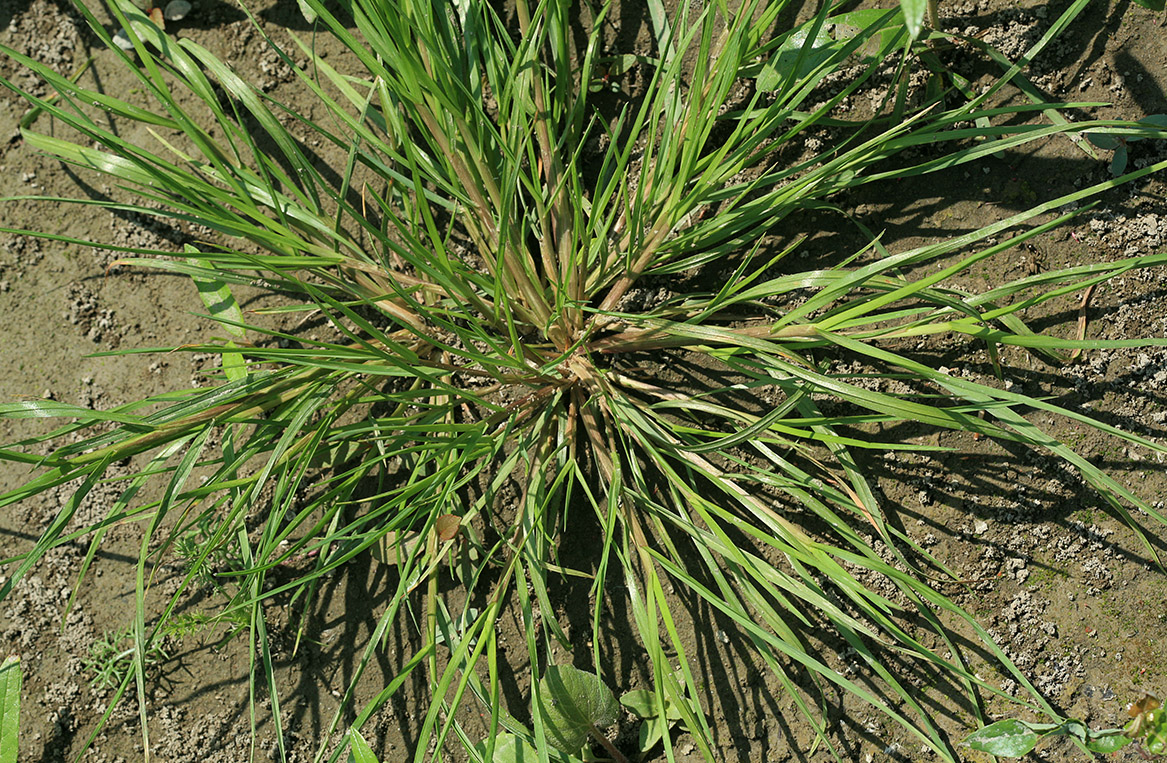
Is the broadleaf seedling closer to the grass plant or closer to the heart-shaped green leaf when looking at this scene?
the grass plant

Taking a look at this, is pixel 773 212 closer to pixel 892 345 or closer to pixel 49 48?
pixel 892 345

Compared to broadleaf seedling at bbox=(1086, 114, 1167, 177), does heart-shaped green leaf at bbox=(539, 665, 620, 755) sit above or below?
below

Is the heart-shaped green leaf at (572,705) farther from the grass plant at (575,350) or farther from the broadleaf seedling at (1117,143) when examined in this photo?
the broadleaf seedling at (1117,143)

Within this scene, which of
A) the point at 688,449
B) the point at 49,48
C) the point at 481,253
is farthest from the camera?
the point at 49,48

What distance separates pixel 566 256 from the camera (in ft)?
4.15

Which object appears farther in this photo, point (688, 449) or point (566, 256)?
point (566, 256)

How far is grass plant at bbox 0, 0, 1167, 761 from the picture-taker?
1020 mm

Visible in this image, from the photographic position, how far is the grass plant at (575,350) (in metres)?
1.02

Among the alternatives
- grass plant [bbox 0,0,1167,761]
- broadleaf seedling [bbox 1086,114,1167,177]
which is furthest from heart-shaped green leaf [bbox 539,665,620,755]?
broadleaf seedling [bbox 1086,114,1167,177]

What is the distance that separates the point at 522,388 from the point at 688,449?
377mm

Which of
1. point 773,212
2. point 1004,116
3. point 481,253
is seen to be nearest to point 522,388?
point 481,253

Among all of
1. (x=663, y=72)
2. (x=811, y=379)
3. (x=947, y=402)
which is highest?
(x=663, y=72)

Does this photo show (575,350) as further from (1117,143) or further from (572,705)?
(1117,143)

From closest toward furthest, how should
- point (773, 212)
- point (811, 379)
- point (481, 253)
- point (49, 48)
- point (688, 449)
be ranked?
point (811, 379)
point (688, 449)
point (773, 212)
point (481, 253)
point (49, 48)
